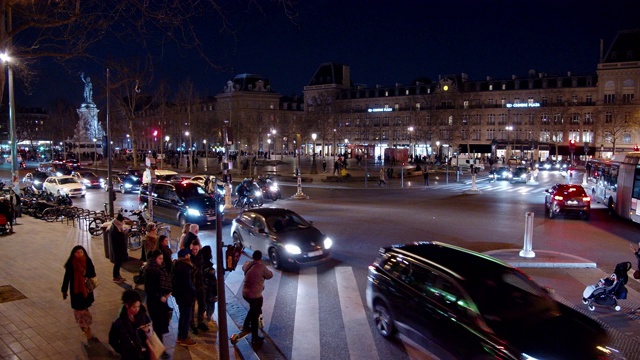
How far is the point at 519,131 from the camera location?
86.9 meters

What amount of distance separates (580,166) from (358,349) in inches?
2860

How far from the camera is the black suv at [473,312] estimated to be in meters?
6.05

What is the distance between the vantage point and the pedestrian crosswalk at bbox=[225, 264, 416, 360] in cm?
777

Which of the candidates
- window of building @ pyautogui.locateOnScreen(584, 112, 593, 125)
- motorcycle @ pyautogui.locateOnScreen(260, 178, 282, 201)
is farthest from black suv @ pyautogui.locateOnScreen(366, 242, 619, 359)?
window of building @ pyautogui.locateOnScreen(584, 112, 593, 125)

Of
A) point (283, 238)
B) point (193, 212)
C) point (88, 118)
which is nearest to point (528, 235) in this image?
point (283, 238)

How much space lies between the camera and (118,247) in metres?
10.8

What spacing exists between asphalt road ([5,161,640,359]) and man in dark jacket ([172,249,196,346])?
1.47 metres

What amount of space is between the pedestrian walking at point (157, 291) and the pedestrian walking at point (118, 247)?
3.70 metres

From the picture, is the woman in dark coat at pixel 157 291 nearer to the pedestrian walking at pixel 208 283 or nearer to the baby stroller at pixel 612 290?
the pedestrian walking at pixel 208 283

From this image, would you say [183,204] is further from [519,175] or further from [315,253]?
[519,175]

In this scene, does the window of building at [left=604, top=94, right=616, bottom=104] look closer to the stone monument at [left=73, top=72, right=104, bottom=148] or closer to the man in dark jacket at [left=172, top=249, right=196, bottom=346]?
the stone monument at [left=73, top=72, right=104, bottom=148]

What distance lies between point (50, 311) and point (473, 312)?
763 centimetres

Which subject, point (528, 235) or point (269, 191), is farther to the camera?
point (269, 191)

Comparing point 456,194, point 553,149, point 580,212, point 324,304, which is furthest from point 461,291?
point 553,149
